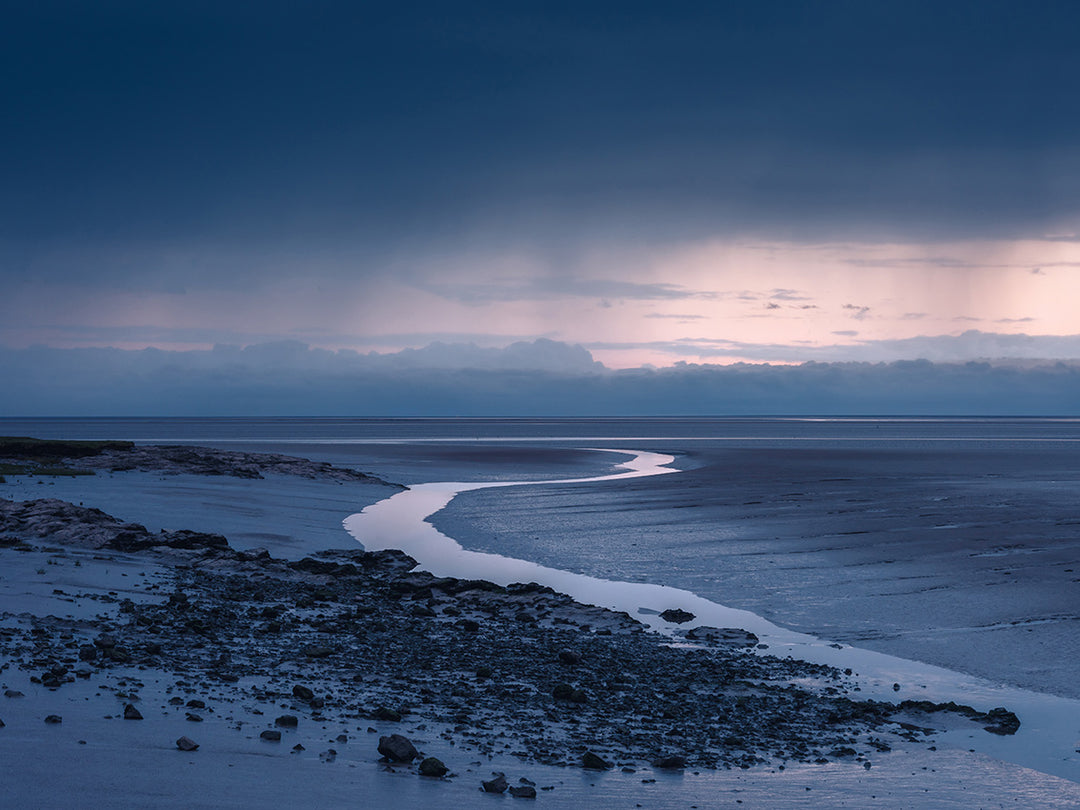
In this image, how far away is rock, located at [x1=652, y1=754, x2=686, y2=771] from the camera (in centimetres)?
740

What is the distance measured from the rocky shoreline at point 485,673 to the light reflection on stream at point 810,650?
349mm

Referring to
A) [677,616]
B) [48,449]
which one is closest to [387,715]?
[677,616]

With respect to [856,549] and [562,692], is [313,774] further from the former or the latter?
[856,549]

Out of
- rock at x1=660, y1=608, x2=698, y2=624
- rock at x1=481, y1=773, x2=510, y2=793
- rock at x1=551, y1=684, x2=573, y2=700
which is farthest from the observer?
rock at x1=660, y1=608, x2=698, y2=624

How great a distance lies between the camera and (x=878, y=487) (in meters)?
35.5

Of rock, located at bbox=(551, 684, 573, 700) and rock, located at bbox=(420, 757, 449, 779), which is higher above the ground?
rock, located at bbox=(420, 757, 449, 779)

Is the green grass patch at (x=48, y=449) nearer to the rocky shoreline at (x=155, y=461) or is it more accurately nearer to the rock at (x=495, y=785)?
the rocky shoreline at (x=155, y=461)

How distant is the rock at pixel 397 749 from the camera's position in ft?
23.1

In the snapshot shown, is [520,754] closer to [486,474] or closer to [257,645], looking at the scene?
[257,645]

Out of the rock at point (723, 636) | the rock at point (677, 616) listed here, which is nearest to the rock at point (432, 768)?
the rock at point (723, 636)

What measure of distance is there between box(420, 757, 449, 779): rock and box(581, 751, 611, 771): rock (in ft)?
3.77

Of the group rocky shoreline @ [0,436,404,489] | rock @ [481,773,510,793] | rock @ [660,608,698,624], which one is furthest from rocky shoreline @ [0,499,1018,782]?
rocky shoreline @ [0,436,404,489]

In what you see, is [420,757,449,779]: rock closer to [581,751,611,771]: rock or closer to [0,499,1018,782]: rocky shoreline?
[0,499,1018,782]: rocky shoreline

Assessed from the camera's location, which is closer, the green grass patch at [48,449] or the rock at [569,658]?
the rock at [569,658]
